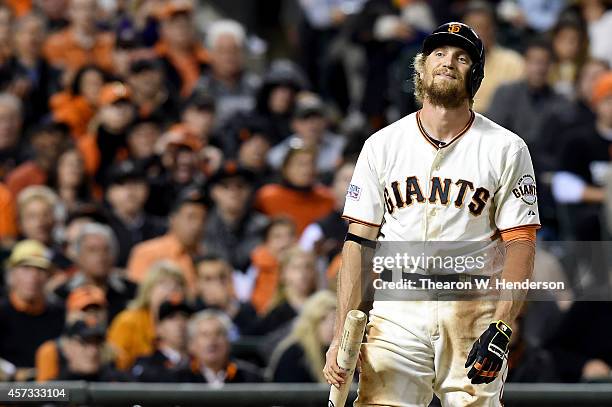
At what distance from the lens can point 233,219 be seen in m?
11.2

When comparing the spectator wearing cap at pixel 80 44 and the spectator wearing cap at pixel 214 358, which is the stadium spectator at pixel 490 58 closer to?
the spectator wearing cap at pixel 80 44

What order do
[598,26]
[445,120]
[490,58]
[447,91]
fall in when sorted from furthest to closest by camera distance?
[598,26] → [490,58] → [445,120] → [447,91]

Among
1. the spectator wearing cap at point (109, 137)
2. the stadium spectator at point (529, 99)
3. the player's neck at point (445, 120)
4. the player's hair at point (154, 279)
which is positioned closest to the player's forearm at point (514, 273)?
the player's neck at point (445, 120)

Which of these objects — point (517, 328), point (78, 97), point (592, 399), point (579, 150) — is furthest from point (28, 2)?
point (592, 399)

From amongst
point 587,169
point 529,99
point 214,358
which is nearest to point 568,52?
point 529,99

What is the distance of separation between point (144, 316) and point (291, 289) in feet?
3.35

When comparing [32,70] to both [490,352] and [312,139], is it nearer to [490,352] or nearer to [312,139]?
[312,139]

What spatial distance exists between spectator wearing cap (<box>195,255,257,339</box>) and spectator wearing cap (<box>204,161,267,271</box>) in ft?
2.55

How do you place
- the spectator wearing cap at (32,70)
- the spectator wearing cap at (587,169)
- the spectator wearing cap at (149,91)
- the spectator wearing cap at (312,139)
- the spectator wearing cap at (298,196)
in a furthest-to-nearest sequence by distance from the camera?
the spectator wearing cap at (32,70) → the spectator wearing cap at (149,91) → the spectator wearing cap at (312,139) → the spectator wearing cap at (298,196) → the spectator wearing cap at (587,169)

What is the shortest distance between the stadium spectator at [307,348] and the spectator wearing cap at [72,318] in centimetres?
118

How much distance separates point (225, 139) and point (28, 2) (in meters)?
3.51

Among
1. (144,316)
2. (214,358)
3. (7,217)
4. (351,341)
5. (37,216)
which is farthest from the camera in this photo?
(7,217)

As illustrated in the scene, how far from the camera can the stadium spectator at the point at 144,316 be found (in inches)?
374

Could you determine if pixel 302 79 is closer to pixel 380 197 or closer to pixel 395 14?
pixel 395 14
